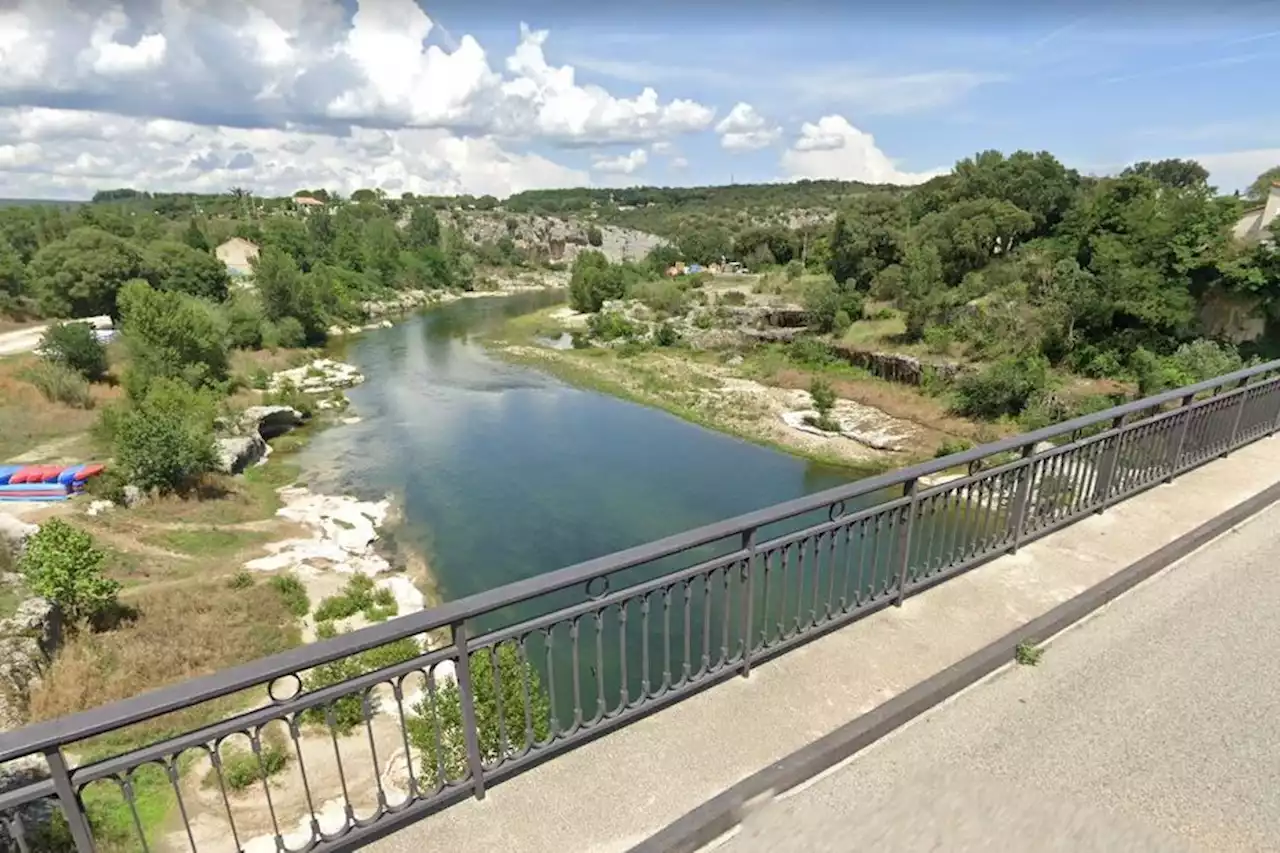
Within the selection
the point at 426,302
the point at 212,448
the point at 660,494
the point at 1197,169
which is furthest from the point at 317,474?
the point at 1197,169

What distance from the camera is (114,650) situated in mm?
13219

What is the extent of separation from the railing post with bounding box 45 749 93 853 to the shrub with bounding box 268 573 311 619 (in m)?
13.6

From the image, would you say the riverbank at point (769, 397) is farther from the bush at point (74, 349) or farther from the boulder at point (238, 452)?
the bush at point (74, 349)

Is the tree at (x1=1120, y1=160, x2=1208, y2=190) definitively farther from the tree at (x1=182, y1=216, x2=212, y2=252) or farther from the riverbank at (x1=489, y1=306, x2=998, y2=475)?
the tree at (x1=182, y1=216, x2=212, y2=252)

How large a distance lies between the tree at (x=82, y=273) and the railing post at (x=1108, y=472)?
5230 centimetres

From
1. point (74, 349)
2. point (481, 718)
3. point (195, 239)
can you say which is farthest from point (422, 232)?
point (481, 718)

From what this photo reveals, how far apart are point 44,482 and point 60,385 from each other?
10.9 metres

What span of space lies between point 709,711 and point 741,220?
12664 centimetres

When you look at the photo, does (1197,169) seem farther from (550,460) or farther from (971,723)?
(971,723)

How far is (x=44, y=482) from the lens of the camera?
20.1 metres

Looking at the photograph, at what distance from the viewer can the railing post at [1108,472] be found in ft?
20.2

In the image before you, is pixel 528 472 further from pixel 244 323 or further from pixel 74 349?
pixel 244 323

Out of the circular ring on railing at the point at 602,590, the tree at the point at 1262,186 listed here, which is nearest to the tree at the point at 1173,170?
the tree at the point at 1262,186

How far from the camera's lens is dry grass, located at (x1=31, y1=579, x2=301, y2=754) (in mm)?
11719
